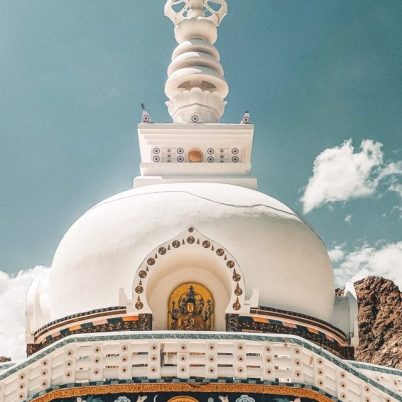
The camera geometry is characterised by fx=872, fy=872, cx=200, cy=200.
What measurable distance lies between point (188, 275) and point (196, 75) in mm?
7707

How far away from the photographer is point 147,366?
43.3ft

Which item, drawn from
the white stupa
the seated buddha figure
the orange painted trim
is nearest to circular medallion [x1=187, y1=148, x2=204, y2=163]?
the white stupa

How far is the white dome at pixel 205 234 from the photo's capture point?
675 inches

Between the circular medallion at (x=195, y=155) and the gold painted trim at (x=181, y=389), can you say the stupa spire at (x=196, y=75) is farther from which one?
the gold painted trim at (x=181, y=389)

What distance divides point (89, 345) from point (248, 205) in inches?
237

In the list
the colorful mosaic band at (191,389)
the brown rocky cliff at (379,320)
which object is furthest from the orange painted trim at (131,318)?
the brown rocky cliff at (379,320)

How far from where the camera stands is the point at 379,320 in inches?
1662

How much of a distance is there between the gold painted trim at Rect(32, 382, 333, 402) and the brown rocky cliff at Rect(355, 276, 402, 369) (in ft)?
86.0

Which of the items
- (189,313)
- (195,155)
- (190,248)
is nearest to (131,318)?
(189,313)

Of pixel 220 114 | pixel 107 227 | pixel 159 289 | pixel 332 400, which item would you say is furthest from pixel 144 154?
pixel 332 400

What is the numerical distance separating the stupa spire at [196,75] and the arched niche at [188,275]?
21.8ft

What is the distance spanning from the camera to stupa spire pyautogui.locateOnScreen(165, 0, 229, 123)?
2286 centimetres

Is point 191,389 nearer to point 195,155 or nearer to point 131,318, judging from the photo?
point 131,318

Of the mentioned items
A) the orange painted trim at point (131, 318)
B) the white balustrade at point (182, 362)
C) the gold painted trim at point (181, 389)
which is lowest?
the gold painted trim at point (181, 389)
